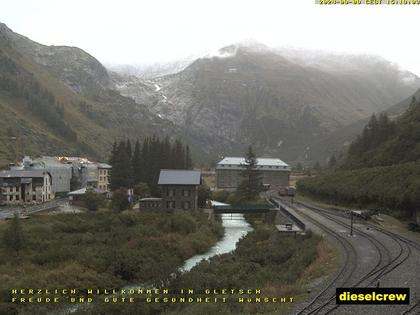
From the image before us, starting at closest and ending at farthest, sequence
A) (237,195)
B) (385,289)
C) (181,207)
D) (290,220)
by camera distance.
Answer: (385,289) < (290,220) < (181,207) < (237,195)

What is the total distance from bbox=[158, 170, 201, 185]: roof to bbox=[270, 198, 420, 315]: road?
3059cm

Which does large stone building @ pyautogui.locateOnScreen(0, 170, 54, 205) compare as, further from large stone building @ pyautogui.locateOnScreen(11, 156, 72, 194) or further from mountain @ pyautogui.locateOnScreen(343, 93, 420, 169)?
mountain @ pyautogui.locateOnScreen(343, 93, 420, 169)

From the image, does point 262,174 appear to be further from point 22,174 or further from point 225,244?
point 225,244

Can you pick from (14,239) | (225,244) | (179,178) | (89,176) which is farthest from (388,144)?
(14,239)

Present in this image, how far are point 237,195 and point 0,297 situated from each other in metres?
83.9

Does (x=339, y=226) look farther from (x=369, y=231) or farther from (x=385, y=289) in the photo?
(x=385, y=289)

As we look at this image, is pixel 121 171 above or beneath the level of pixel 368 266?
above

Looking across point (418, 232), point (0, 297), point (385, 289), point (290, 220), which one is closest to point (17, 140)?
point (290, 220)

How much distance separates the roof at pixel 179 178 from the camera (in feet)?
275

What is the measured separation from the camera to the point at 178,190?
84938 mm

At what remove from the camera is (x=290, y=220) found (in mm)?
73562

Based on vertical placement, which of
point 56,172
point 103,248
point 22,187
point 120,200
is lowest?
point 103,248

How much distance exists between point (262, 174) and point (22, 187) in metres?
101

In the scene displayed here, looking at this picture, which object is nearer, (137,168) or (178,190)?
(178,190)
